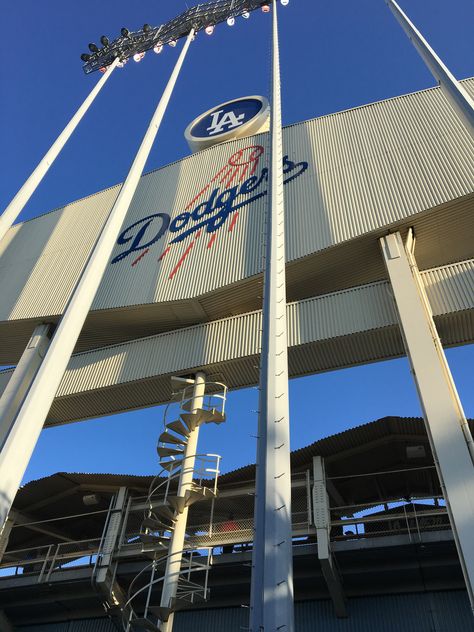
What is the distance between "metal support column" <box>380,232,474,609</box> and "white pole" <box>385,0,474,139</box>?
502cm

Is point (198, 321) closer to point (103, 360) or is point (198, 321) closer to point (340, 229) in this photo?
point (103, 360)

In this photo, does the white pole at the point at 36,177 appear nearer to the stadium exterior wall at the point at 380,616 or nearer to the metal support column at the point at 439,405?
the metal support column at the point at 439,405

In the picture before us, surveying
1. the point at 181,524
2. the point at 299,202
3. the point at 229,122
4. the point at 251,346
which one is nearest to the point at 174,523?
the point at 181,524

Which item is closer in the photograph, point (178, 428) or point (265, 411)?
point (265, 411)

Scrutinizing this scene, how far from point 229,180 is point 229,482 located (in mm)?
14014

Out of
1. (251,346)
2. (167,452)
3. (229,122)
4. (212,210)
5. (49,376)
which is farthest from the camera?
(229,122)

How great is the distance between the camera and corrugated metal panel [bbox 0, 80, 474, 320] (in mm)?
18719

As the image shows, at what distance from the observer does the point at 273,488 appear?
661 centimetres

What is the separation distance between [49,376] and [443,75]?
11.5m

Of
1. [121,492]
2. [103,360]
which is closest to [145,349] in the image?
[103,360]

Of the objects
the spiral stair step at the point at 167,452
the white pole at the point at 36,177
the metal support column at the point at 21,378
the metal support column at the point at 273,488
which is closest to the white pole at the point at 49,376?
the white pole at the point at 36,177

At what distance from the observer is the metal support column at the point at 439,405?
34.8ft

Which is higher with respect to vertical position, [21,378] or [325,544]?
[21,378]

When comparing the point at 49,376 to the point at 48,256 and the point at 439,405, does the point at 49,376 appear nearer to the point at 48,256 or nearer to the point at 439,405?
the point at 439,405
